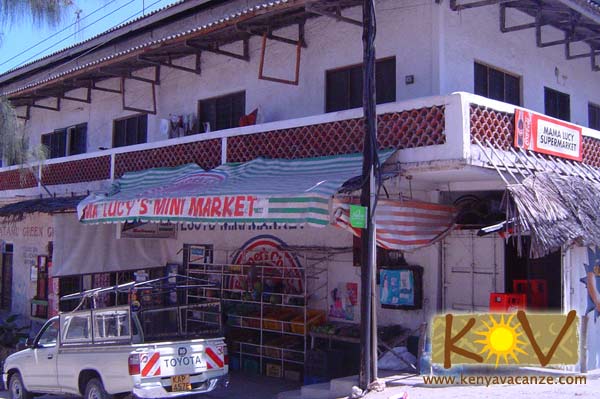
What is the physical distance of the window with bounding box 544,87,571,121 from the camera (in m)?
13.1

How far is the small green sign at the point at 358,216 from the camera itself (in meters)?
8.31

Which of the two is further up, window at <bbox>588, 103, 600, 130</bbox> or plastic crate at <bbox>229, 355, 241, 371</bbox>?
window at <bbox>588, 103, 600, 130</bbox>

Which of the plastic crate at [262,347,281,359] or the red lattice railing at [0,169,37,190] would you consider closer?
the plastic crate at [262,347,281,359]

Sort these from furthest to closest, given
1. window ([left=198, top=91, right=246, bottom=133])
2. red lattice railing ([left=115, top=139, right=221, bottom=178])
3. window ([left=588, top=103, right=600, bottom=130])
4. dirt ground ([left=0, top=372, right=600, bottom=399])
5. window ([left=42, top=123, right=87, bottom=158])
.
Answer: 1. window ([left=42, top=123, right=87, bottom=158])
2. window ([left=588, top=103, right=600, bottom=130])
3. window ([left=198, top=91, right=246, bottom=133])
4. red lattice railing ([left=115, top=139, right=221, bottom=178])
5. dirt ground ([left=0, top=372, right=600, bottom=399])

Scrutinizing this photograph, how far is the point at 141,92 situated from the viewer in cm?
1636

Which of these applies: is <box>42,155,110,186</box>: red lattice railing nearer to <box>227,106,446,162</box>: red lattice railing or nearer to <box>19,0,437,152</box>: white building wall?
<box>19,0,437,152</box>: white building wall

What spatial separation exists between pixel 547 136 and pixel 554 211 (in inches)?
72.4

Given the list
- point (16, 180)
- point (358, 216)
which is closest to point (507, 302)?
point (358, 216)

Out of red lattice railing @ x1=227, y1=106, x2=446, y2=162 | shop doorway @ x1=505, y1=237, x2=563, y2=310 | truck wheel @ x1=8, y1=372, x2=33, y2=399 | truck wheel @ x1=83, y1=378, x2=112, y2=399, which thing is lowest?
truck wheel @ x1=8, y1=372, x2=33, y2=399

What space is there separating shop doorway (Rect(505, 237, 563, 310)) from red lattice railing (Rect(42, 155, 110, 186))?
9.12m

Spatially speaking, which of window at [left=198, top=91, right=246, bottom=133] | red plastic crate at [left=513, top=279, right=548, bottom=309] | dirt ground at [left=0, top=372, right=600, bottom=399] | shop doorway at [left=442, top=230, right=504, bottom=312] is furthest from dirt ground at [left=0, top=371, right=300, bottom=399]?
window at [left=198, top=91, right=246, bottom=133]

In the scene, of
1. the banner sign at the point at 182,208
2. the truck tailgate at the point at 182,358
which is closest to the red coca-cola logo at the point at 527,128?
the banner sign at the point at 182,208

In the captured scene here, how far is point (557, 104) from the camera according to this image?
13.5 m

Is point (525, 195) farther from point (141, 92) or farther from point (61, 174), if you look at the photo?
point (61, 174)
